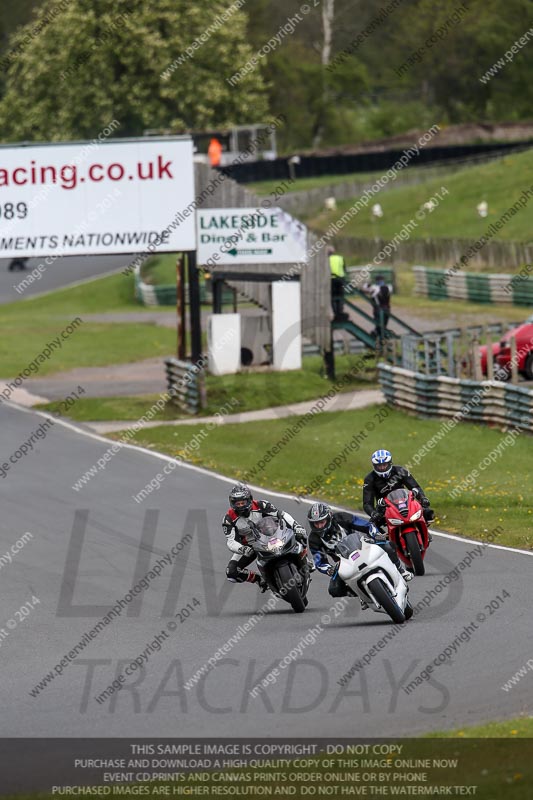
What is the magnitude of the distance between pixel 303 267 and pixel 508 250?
19189 mm

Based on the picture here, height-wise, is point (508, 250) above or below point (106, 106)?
below

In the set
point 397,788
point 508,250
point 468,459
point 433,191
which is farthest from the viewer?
point 433,191

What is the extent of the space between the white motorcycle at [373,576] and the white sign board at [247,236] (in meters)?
20.4

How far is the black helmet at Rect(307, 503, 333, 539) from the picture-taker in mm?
14734

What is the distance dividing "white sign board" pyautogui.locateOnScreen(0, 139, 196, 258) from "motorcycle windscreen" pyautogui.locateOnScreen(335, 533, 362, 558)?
17.8 metres

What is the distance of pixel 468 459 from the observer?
81.0ft

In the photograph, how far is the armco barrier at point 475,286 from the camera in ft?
157

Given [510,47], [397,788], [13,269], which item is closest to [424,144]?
[510,47]

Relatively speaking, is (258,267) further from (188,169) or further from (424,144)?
(424,144)

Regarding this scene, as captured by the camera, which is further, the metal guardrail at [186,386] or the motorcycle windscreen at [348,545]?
the metal guardrail at [186,386]

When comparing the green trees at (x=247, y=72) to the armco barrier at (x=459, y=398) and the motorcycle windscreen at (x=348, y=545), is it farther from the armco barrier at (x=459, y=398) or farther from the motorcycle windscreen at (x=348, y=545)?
the motorcycle windscreen at (x=348, y=545)

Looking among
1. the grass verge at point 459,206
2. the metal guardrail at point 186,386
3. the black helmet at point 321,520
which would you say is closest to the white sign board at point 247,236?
the metal guardrail at point 186,386

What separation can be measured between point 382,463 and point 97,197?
1598 cm

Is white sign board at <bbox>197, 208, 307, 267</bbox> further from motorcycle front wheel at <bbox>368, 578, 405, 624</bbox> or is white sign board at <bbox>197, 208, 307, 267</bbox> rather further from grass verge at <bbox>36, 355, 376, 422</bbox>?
motorcycle front wheel at <bbox>368, 578, 405, 624</bbox>
